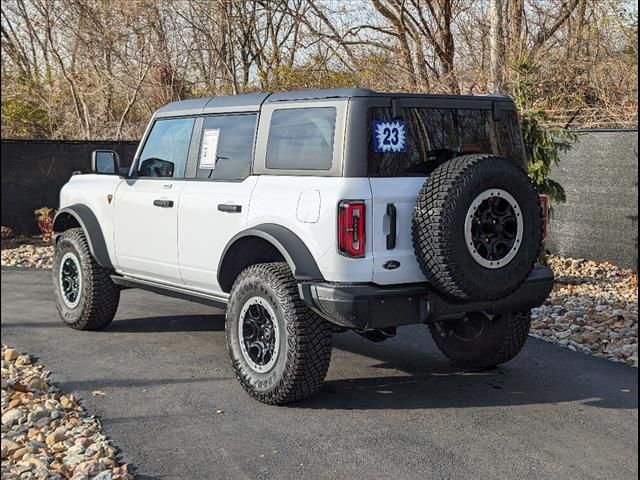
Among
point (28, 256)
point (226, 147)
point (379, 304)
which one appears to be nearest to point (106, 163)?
point (226, 147)

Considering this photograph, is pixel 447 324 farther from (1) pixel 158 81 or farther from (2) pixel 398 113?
(1) pixel 158 81

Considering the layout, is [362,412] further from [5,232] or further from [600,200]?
[5,232]

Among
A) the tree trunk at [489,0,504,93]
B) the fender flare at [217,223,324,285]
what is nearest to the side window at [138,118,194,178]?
the fender flare at [217,223,324,285]

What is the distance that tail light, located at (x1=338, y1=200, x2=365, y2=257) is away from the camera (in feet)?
15.5

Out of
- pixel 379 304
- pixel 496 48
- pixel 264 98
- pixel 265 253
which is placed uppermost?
pixel 496 48

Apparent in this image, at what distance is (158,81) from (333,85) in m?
3.50

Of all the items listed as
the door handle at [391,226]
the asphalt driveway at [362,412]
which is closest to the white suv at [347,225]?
the door handle at [391,226]

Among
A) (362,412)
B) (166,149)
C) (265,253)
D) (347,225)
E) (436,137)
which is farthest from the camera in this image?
(166,149)

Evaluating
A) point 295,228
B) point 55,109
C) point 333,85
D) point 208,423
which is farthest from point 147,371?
point 55,109

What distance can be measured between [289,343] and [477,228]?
131 centimetres

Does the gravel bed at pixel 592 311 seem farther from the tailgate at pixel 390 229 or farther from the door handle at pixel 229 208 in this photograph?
the door handle at pixel 229 208

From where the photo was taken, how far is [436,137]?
523cm

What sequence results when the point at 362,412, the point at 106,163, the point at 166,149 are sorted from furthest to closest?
the point at 106,163
the point at 166,149
the point at 362,412

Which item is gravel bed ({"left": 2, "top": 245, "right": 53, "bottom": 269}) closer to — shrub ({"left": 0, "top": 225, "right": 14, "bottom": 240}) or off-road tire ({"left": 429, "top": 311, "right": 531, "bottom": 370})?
shrub ({"left": 0, "top": 225, "right": 14, "bottom": 240})
